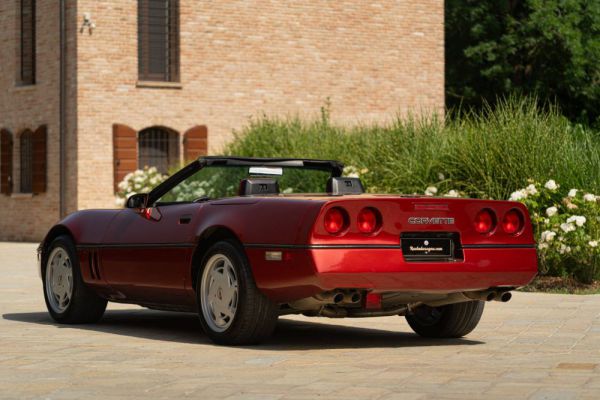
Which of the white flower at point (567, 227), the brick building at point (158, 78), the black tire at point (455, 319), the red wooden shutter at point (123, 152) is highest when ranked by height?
the brick building at point (158, 78)

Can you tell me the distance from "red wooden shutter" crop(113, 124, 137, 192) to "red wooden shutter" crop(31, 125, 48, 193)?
80.2 inches

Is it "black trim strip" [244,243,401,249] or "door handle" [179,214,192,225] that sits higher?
"door handle" [179,214,192,225]

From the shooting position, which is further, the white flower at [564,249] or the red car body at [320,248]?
the white flower at [564,249]

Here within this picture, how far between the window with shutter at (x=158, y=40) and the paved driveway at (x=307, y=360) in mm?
22064

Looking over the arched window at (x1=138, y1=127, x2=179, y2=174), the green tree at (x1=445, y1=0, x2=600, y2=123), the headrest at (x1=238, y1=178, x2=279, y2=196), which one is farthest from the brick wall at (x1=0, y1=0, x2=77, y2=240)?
the headrest at (x1=238, y1=178, x2=279, y2=196)

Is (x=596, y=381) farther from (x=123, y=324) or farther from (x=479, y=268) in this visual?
(x=123, y=324)

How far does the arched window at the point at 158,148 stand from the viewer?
33.8 metres

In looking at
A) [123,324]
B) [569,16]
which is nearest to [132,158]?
[569,16]

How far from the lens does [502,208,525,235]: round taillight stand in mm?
9641

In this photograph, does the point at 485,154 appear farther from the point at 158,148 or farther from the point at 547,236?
the point at 158,148

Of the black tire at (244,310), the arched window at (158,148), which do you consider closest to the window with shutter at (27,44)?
the arched window at (158,148)

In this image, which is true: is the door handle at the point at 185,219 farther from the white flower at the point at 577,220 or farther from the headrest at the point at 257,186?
the white flower at the point at 577,220

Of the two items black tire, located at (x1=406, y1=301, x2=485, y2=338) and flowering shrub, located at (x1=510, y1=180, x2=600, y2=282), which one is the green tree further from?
black tire, located at (x1=406, y1=301, x2=485, y2=338)

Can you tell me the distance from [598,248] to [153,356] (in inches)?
319
